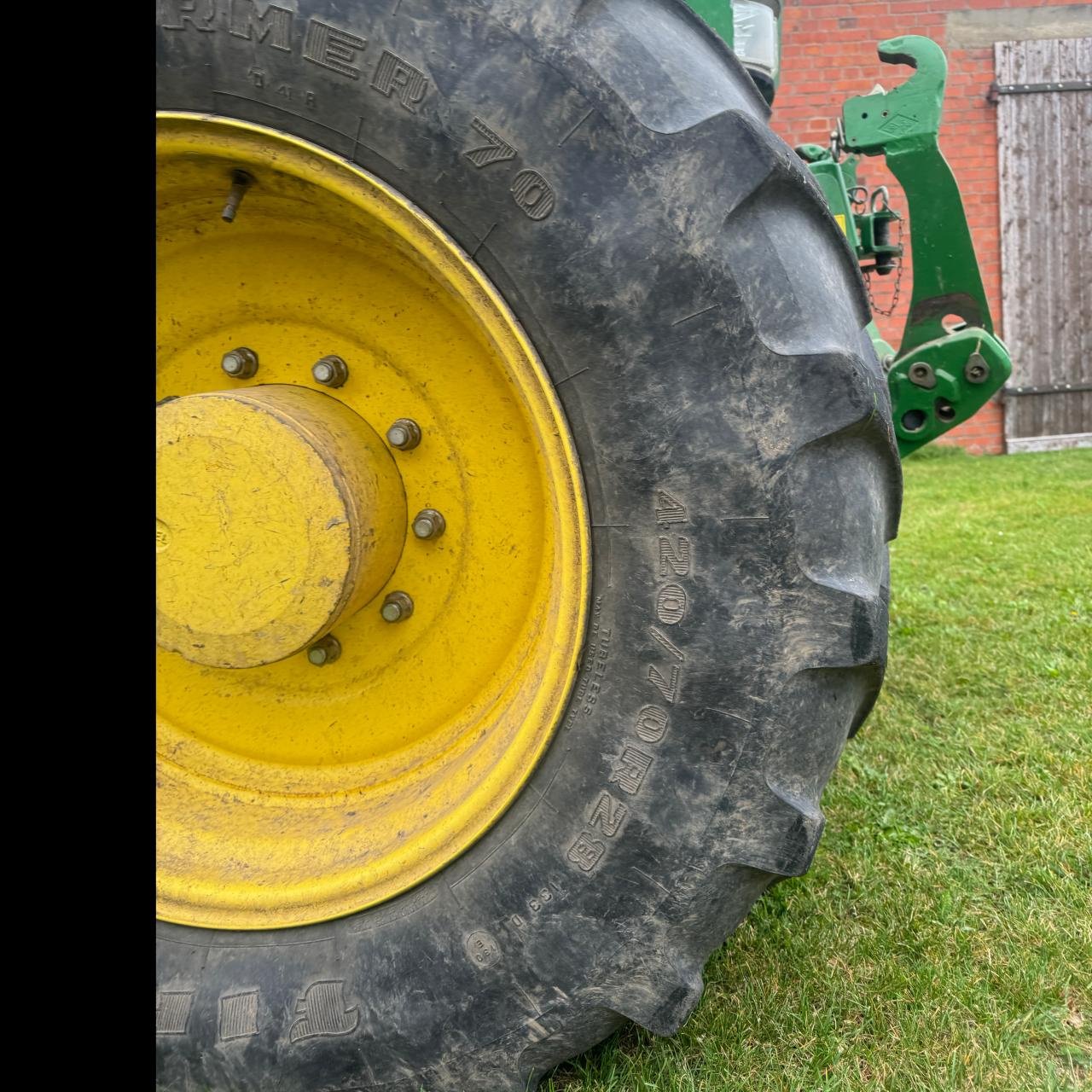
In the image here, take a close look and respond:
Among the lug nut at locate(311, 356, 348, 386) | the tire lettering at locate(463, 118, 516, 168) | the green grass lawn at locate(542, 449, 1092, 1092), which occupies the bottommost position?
the green grass lawn at locate(542, 449, 1092, 1092)

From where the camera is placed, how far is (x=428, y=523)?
1341 millimetres

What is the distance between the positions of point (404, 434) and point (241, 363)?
267mm

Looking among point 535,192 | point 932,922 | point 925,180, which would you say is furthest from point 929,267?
point 535,192

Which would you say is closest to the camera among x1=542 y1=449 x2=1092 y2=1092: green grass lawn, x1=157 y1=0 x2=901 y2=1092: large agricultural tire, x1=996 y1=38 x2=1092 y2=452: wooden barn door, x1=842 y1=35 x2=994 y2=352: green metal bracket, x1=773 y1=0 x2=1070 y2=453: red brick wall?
x1=157 y1=0 x2=901 y2=1092: large agricultural tire

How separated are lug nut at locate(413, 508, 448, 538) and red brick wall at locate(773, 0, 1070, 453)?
686 cm

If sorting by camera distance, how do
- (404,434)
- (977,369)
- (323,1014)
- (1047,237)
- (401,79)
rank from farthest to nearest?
(1047,237) < (977,369) < (404,434) < (323,1014) < (401,79)

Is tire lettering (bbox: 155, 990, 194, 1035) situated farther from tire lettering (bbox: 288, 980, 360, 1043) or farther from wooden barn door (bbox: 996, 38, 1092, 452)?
wooden barn door (bbox: 996, 38, 1092, 452)

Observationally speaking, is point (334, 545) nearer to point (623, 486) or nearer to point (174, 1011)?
point (623, 486)

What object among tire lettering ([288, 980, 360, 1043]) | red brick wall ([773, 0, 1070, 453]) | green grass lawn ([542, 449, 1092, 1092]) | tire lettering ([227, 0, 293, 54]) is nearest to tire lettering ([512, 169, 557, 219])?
tire lettering ([227, 0, 293, 54])

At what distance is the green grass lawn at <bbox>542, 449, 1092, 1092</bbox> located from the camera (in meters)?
1.24

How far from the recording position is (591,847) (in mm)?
1097
